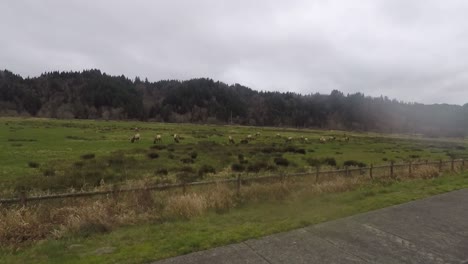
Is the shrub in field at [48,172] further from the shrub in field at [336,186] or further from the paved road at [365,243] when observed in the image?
the paved road at [365,243]

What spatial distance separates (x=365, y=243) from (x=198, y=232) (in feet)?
12.0

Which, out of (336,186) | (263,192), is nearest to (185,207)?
(263,192)

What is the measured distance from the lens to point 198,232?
8.70 metres

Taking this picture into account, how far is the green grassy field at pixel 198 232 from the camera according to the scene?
7312 millimetres

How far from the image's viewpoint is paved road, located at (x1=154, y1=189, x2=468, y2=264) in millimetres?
6980

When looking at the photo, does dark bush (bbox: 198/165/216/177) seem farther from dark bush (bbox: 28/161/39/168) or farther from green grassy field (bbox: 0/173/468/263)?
green grassy field (bbox: 0/173/468/263)

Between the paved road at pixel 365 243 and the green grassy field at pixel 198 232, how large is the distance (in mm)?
527

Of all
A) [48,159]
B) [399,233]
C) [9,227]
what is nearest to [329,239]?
[399,233]

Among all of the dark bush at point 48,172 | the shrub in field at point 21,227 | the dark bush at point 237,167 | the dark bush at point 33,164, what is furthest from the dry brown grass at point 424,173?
the dark bush at point 33,164

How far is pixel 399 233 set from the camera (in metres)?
8.77

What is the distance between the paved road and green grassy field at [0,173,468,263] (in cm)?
A: 53

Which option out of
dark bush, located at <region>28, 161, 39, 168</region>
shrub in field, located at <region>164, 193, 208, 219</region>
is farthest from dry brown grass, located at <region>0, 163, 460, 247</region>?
dark bush, located at <region>28, 161, 39, 168</region>

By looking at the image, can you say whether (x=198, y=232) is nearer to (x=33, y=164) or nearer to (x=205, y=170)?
(x=205, y=170)

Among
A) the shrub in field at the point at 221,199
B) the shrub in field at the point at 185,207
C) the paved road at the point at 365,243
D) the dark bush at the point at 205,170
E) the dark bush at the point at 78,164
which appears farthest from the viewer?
the dark bush at the point at 78,164
